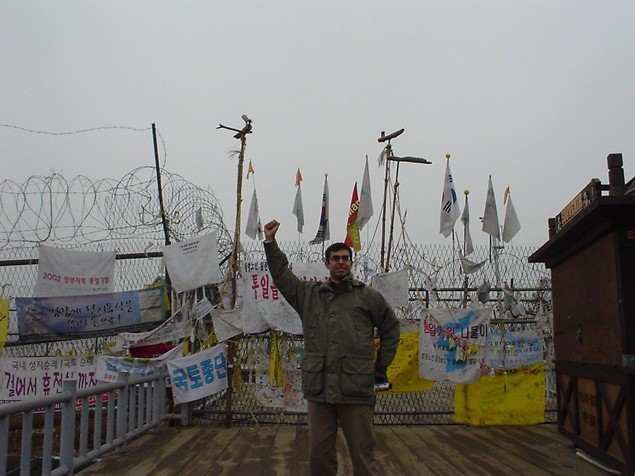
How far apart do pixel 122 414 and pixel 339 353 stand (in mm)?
2936

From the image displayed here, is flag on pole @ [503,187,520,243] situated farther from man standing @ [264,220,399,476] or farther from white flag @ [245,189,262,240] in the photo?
man standing @ [264,220,399,476]

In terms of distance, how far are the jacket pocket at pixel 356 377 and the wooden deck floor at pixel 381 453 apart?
64.8 inches

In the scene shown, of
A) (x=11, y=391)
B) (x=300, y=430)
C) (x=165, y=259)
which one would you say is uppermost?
(x=165, y=259)

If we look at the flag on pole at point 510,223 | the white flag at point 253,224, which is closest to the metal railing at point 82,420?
the white flag at point 253,224

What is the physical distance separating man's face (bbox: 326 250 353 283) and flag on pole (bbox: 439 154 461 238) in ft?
12.7

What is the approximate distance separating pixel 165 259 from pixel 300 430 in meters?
2.56

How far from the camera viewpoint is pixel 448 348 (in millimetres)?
6613

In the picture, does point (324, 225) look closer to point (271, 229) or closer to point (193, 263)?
point (193, 263)

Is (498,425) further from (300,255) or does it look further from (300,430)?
(300,255)

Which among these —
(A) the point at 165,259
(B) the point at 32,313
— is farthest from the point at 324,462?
(B) the point at 32,313

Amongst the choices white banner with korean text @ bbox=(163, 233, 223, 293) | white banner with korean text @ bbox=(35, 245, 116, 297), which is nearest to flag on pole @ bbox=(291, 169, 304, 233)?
white banner with korean text @ bbox=(163, 233, 223, 293)

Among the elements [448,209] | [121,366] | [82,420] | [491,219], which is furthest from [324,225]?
[82,420]

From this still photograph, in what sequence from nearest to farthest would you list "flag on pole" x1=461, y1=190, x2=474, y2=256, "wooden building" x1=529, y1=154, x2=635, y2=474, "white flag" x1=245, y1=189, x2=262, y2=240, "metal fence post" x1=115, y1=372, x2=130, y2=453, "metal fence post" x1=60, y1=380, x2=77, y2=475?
"wooden building" x1=529, y1=154, x2=635, y2=474, "metal fence post" x1=60, y1=380, x2=77, y2=475, "metal fence post" x1=115, y1=372, x2=130, y2=453, "white flag" x1=245, y1=189, x2=262, y2=240, "flag on pole" x1=461, y1=190, x2=474, y2=256

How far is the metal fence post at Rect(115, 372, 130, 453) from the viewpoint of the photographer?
539 cm
